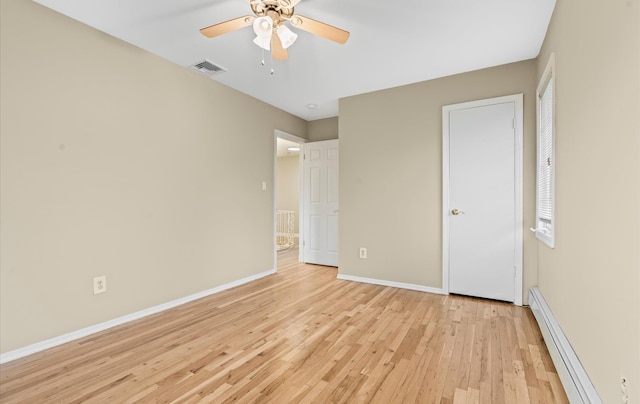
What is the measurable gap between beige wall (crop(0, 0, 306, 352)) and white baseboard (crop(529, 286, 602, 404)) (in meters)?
3.20

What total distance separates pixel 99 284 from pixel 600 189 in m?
3.42

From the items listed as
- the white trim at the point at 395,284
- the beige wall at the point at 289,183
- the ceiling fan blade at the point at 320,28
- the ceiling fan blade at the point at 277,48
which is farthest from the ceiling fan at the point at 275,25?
the beige wall at the point at 289,183

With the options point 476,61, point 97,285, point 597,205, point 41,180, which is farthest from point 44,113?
point 476,61

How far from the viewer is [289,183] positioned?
9.03m

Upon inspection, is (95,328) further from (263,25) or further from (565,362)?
(565,362)

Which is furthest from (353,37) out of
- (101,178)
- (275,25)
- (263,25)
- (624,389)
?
(624,389)

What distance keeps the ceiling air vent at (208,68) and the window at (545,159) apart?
2998 mm

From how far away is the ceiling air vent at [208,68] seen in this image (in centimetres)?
308

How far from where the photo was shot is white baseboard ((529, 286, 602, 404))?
4.57 feet

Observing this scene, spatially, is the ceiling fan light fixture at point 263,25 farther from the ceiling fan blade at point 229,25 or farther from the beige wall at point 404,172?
the beige wall at point 404,172

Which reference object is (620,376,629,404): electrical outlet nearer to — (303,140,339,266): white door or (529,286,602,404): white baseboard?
(529,286,602,404): white baseboard

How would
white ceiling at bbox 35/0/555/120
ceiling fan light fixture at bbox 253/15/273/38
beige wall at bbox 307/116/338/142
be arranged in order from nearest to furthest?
ceiling fan light fixture at bbox 253/15/273/38 < white ceiling at bbox 35/0/555/120 < beige wall at bbox 307/116/338/142

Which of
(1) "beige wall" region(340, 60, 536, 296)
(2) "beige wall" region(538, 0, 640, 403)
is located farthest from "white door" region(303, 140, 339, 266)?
(2) "beige wall" region(538, 0, 640, 403)

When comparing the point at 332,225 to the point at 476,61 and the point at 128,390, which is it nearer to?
the point at 476,61
